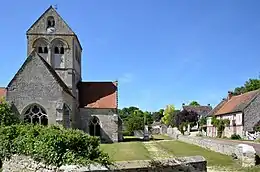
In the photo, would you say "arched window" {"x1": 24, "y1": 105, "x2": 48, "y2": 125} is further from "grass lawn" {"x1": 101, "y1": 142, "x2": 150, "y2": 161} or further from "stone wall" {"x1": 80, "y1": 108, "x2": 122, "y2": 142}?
"grass lawn" {"x1": 101, "y1": 142, "x2": 150, "y2": 161}

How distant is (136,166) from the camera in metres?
9.78

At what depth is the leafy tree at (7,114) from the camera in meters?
33.8

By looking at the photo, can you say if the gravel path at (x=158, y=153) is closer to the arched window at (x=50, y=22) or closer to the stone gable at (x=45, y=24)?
the stone gable at (x=45, y=24)

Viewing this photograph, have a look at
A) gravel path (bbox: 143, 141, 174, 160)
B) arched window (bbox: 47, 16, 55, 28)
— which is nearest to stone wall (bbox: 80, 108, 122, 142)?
arched window (bbox: 47, 16, 55, 28)

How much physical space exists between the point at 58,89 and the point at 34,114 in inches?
140

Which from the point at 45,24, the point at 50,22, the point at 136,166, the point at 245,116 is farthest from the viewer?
the point at 245,116

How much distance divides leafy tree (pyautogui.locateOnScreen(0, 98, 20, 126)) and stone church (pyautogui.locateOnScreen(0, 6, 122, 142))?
648mm

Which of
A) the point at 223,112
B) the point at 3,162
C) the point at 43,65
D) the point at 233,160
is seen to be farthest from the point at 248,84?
the point at 3,162

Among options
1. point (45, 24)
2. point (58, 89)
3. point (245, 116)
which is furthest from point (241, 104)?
point (45, 24)

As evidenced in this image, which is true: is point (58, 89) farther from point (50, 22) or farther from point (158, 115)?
point (158, 115)

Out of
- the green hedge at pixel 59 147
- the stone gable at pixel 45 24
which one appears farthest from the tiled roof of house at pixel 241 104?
the green hedge at pixel 59 147

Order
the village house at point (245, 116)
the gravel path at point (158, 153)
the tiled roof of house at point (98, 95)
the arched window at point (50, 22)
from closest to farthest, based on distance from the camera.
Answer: the gravel path at point (158, 153) < the tiled roof of house at point (98, 95) < the arched window at point (50, 22) < the village house at point (245, 116)

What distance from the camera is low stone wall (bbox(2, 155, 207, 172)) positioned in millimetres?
9344

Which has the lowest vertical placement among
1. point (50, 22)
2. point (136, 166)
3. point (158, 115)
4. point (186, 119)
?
point (158, 115)
